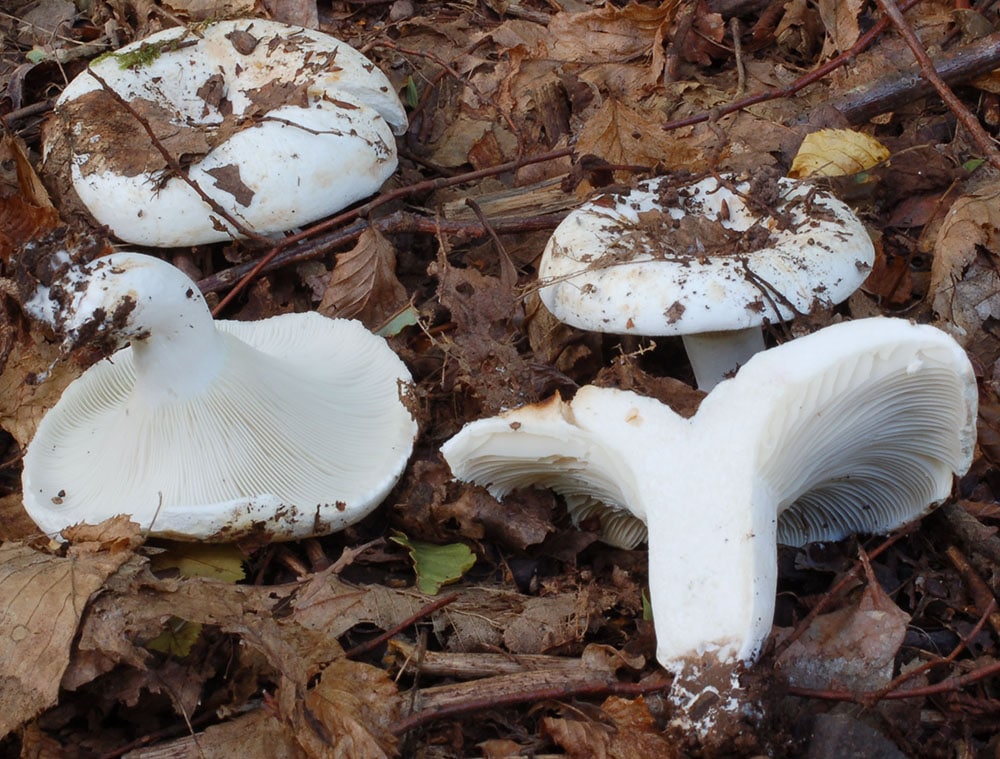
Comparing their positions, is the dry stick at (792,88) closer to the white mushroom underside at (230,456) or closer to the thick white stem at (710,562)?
the white mushroom underside at (230,456)

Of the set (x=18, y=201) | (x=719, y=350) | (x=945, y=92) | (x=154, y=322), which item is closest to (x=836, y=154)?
(x=945, y=92)

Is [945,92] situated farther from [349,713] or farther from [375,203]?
[349,713]

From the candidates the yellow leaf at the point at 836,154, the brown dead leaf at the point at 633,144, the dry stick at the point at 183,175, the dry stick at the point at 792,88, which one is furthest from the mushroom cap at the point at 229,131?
the yellow leaf at the point at 836,154

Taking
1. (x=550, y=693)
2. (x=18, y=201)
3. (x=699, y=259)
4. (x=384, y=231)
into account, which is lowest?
(x=550, y=693)

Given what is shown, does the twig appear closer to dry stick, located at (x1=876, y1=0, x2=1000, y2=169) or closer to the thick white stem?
dry stick, located at (x1=876, y1=0, x2=1000, y2=169)

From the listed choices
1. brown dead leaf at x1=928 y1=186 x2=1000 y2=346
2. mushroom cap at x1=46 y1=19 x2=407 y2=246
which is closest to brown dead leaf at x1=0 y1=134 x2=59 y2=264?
mushroom cap at x1=46 y1=19 x2=407 y2=246

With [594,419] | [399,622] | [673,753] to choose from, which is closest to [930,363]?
[594,419]
